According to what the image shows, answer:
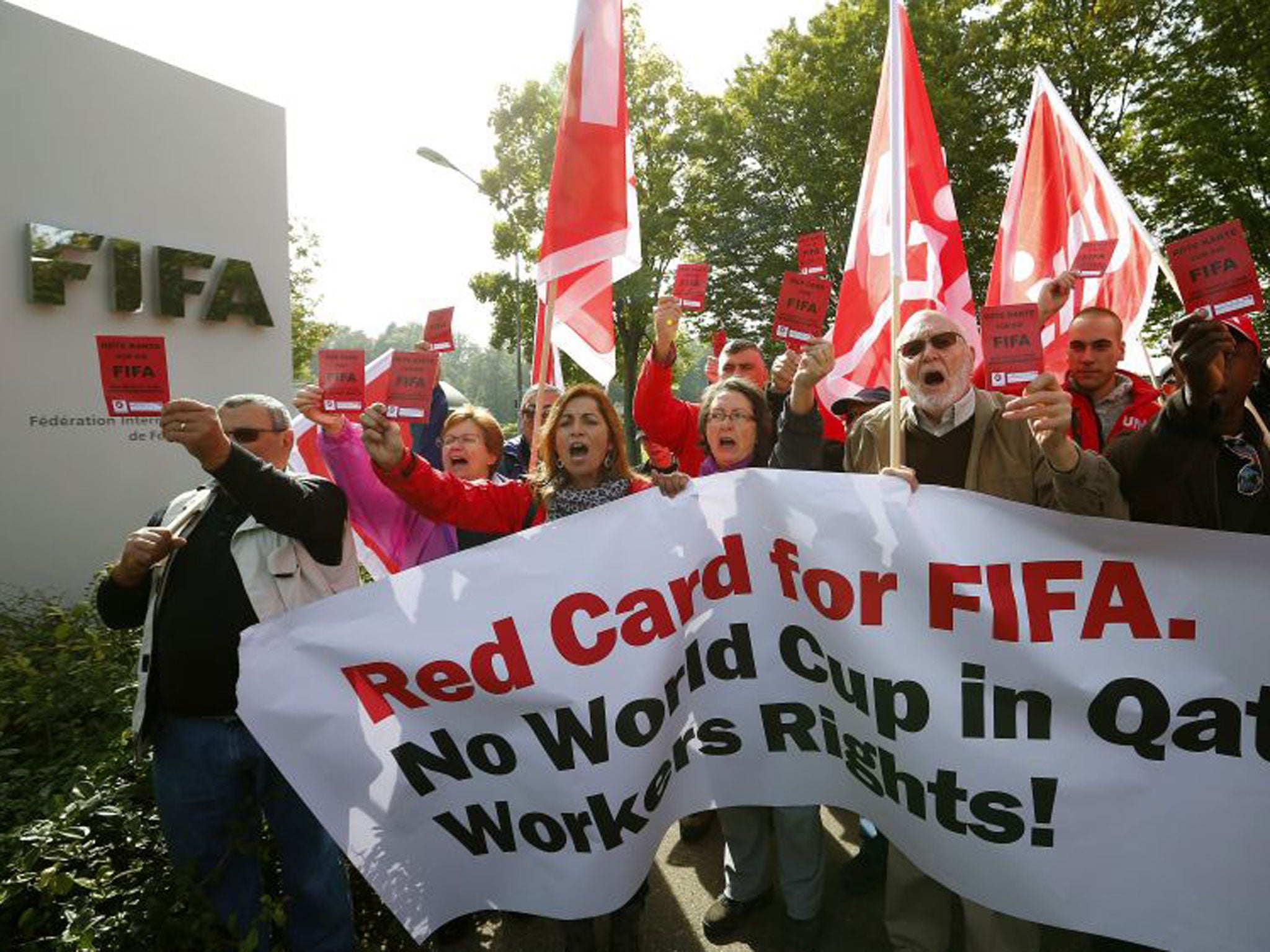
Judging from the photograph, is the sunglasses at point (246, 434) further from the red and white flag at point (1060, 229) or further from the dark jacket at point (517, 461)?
the red and white flag at point (1060, 229)

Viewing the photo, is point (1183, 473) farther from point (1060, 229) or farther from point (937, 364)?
point (1060, 229)

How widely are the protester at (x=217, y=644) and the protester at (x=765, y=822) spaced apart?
60.9 inches

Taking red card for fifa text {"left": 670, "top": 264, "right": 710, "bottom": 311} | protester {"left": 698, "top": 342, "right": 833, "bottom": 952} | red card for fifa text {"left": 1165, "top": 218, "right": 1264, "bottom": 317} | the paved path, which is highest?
red card for fifa text {"left": 670, "top": 264, "right": 710, "bottom": 311}

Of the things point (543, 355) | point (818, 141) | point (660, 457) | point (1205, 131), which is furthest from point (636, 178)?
point (543, 355)

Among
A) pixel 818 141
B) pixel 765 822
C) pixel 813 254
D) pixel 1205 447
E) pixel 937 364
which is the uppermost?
pixel 818 141

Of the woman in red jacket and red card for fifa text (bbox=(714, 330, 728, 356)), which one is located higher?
red card for fifa text (bbox=(714, 330, 728, 356))

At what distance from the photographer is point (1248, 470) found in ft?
7.95

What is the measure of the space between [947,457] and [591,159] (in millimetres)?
2028

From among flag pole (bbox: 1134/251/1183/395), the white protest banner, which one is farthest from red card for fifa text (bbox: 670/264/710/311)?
flag pole (bbox: 1134/251/1183/395)

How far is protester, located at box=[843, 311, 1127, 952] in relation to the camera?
8.02 ft

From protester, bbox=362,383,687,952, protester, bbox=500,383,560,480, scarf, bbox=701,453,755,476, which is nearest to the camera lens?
protester, bbox=362,383,687,952

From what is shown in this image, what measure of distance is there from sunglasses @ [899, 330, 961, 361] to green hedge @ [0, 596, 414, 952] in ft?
8.58

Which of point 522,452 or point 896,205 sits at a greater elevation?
point 896,205

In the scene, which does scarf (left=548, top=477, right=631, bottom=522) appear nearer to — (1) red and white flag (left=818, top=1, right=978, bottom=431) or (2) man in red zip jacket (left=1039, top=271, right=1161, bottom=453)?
(1) red and white flag (left=818, top=1, right=978, bottom=431)
